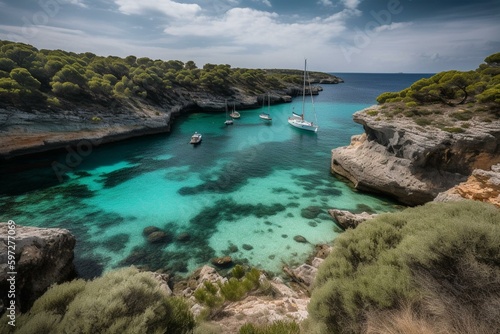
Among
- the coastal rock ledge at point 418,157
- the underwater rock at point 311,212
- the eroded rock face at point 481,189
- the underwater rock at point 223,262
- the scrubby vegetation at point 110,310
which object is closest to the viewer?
the scrubby vegetation at point 110,310

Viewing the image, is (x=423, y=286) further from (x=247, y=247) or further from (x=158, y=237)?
(x=158, y=237)

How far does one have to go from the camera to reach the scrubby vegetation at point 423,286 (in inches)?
203

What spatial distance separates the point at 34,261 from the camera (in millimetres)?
10141

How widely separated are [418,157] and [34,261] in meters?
→ 27.2

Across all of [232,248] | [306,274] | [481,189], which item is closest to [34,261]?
[232,248]

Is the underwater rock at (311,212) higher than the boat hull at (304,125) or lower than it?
lower

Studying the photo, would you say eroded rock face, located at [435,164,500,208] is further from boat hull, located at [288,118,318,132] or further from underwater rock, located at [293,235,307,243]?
boat hull, located at [288,118,318,132]

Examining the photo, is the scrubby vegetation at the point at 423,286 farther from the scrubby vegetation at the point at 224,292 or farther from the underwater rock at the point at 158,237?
the underwater rock at the point at 158,237

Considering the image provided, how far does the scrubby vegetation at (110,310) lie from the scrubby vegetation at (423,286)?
4.00 metres

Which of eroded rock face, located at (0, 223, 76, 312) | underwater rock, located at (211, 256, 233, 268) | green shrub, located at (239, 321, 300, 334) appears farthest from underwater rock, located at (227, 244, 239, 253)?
eroded rock face, located at (0, 223, 76, 312)

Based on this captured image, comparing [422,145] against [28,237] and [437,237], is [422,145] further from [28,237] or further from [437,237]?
[28,237]

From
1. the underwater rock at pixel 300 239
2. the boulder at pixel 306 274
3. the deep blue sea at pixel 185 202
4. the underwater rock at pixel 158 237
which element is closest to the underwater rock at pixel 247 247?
the deep blue sea at pixel 185 202

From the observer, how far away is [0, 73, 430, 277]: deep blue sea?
15648mm

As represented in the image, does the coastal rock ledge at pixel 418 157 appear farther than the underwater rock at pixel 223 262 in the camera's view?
Yes
